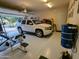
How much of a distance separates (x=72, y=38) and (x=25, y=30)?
6.12 metres

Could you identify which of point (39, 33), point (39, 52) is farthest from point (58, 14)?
point (39, 52)

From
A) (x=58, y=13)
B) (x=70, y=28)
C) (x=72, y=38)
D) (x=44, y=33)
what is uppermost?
(x=58, y=13)

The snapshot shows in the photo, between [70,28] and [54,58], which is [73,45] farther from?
[54,58]

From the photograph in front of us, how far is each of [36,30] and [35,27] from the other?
258 mm

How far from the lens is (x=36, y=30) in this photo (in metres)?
7.75

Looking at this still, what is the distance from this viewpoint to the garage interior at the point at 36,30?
3801 mm

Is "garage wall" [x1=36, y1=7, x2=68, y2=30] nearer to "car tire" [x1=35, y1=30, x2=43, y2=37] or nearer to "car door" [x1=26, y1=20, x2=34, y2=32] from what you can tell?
"car door" [x1=26, y1=20, x2=34, y2=32]

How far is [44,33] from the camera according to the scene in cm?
744

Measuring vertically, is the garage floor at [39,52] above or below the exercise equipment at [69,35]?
below

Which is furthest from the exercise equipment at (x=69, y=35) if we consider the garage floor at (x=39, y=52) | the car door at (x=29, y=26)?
the car door at (x=29, y=26)

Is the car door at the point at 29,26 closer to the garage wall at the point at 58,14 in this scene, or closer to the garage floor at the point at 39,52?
the garage floor at the point at 39,52

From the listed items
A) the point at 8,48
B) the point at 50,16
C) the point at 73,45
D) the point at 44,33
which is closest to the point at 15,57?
the point at 8,48

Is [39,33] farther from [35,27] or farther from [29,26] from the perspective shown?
[29,26]

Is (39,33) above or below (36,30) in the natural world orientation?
below
